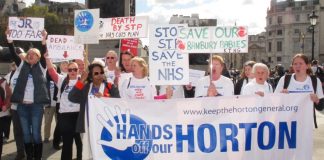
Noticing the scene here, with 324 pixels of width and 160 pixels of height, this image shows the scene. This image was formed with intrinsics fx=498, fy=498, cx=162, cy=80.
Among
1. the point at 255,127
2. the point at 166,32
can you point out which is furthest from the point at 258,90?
the point at 166,32

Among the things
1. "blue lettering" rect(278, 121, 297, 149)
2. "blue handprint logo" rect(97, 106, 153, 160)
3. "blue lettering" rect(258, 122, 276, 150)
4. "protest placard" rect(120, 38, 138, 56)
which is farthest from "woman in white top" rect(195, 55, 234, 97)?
"protest placard" rect(120, 38, 138, 56)

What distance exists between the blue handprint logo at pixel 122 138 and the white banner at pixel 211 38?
169 centimetres

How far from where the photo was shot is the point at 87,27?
1005 centimetres

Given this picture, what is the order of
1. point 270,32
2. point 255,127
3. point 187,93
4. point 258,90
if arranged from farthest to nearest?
point 270,32 → point 187,93 → point 258,90 → point 255,127

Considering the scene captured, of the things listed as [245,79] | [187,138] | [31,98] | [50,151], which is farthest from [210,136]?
[50,151]

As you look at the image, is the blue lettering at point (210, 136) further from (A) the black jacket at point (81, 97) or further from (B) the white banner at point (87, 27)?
(B) the white banner at point (87, 27)

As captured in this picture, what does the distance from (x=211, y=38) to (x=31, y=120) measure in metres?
3.19

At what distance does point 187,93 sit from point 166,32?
6.37 ft

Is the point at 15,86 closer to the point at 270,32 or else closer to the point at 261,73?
the point at 261,73

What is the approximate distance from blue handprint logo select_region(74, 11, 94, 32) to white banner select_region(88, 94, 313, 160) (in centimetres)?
378

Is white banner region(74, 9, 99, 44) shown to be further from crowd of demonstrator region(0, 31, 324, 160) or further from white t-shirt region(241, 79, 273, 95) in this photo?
white t-shirt region(241, 79, 273, 95)

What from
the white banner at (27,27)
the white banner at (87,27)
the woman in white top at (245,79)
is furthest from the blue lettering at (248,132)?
the white banner at (27,27)

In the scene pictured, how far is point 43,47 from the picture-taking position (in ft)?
27.5

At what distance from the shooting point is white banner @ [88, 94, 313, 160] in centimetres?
662
